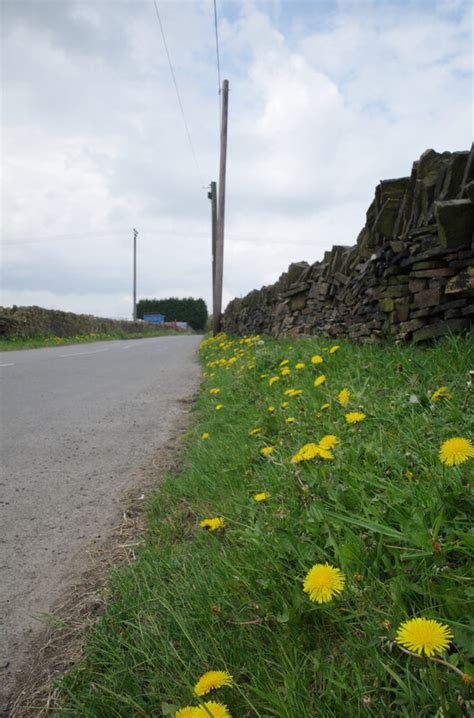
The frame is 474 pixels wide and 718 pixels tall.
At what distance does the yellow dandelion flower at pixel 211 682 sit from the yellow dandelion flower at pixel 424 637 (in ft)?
1.34

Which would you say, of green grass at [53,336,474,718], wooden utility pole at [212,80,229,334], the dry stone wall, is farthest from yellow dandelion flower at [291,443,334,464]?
the dry stone wall

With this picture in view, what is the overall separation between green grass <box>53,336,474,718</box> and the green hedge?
62.8 meters

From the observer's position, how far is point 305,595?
1.29 m

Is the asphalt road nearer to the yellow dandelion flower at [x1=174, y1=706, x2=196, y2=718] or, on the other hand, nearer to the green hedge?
the yellow dandelion flower at [x1=174, y1=706, x2=196, y2=718]

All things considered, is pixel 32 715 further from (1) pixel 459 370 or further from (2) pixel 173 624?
(1) pixel 459 370

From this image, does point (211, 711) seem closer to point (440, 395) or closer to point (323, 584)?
point (323, 584)

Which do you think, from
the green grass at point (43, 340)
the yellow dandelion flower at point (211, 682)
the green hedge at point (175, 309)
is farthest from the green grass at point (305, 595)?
the green hedge at point (175, 309)

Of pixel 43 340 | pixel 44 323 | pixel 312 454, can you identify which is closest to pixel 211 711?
pixel 312 454

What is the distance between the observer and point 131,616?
1.51 meters

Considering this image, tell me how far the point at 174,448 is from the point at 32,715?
234 cm

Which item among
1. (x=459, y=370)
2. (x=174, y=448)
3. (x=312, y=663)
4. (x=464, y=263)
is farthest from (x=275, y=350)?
(x=312, y=663)

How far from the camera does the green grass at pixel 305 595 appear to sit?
1038 millimetres

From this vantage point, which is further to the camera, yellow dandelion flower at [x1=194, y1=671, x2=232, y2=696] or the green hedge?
the green hedge

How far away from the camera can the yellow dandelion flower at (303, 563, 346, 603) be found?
45.0 inches
